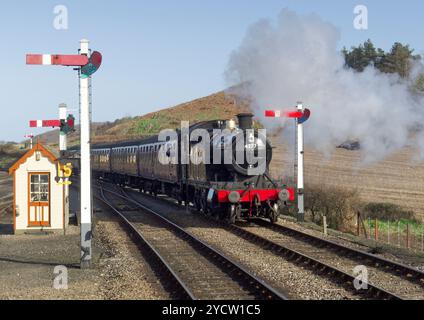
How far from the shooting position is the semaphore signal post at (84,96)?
1277 centimetres

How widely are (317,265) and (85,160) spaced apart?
5437 mm

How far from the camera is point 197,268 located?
13070mm

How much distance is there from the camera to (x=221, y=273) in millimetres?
12469

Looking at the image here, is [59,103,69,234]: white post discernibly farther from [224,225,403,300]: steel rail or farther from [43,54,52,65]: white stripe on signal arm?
[43,54,52,65]: white stripe on signal arm

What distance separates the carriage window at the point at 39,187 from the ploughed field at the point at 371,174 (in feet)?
50.5

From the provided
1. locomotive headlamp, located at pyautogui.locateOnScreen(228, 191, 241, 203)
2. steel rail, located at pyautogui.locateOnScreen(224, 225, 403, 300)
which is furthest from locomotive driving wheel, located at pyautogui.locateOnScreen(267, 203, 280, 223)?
steel rail, located at pyautogui.locateOnScreen(224, 225, 403, 300)

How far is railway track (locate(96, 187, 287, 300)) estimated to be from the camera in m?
10.5

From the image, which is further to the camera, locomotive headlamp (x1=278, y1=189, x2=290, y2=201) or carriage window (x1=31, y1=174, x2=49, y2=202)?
locomotive headlamp (x1=278, y1=189, x2=290, y2=201)

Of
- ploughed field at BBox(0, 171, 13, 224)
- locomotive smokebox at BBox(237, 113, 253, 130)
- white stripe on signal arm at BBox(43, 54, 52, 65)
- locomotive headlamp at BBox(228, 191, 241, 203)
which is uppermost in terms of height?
white stripe on signal arm at BBox(43, 54, 52, 65)

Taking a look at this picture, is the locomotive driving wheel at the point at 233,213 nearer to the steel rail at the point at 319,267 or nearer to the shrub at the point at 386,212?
the steel rail at the point at 319,267

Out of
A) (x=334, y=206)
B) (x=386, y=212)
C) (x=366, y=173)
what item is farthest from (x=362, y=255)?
(x=366, y=173)

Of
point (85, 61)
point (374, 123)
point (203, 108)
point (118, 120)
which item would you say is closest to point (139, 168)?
point (374, 123)

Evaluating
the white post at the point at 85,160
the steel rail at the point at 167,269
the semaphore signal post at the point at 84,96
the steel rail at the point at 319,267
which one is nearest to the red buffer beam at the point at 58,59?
the semaphore signal post at the point at 84,96

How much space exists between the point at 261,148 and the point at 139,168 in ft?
56.9
